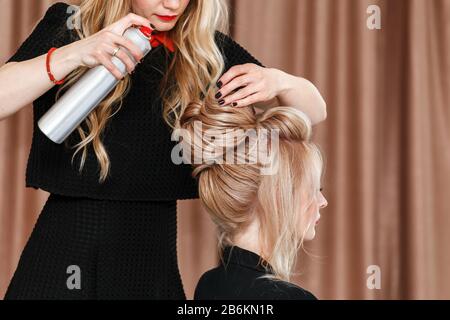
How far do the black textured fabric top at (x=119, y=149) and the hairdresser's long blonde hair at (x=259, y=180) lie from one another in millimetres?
51

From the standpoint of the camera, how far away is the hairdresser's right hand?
901 mm

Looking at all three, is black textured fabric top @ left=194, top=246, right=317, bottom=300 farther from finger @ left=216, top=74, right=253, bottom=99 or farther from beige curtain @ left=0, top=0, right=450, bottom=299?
beige curtain @ left=0, top=0, right=450, bottom=299

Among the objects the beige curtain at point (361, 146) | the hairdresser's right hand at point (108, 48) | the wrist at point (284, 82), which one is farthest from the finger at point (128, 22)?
the beige curtain at point (361, 146)

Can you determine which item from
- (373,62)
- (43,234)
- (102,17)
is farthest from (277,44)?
(43,234)

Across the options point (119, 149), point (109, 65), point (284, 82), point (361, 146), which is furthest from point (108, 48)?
point (361, 146)

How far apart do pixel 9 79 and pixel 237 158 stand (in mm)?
357

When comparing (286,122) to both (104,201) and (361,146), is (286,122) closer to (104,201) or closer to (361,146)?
(104,201)

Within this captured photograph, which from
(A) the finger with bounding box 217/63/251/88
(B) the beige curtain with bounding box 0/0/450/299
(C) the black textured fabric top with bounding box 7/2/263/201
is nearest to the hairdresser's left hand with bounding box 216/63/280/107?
(A) the finger with bounding box 217/63/251/88

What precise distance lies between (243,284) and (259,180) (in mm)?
163

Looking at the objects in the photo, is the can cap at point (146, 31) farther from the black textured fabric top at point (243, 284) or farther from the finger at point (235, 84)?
the black textured fabric top at point (243, 284)

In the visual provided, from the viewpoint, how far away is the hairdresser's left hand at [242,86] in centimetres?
101

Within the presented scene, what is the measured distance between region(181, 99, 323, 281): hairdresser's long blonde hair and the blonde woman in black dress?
36mm

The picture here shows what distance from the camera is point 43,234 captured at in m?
1.08
